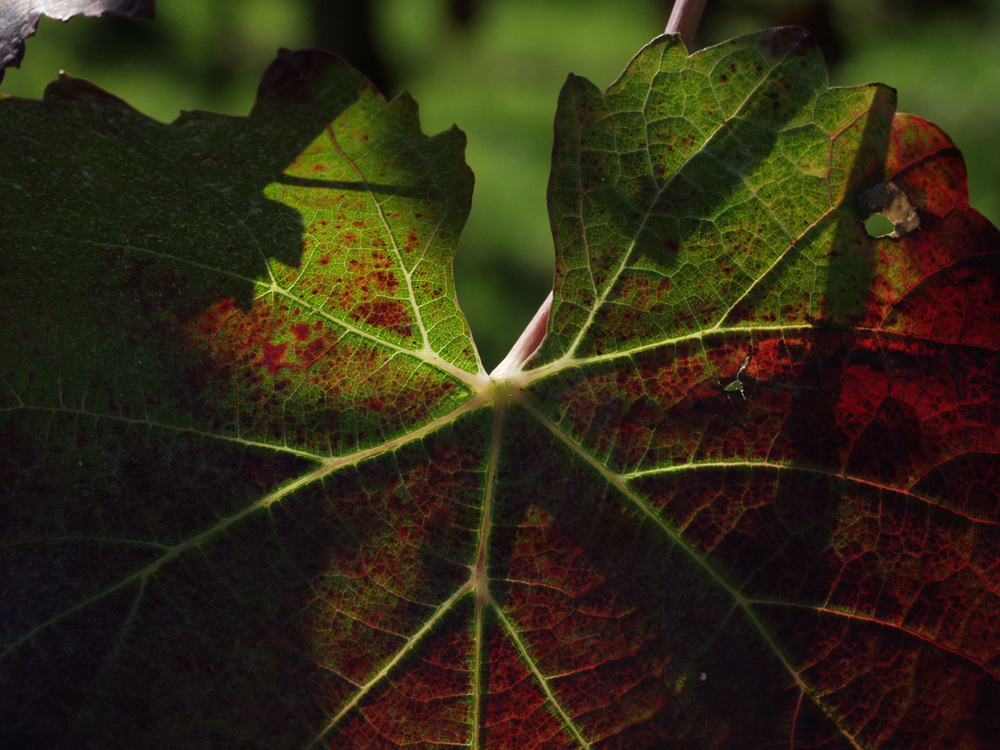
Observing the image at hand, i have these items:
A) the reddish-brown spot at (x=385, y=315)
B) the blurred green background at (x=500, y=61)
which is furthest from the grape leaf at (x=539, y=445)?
A: the blurred green background at (x=500, y=61)

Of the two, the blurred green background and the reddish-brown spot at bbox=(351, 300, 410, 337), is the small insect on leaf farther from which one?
the blurred green background

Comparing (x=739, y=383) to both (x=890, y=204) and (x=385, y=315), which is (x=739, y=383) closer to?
→ (x=890, y=204)

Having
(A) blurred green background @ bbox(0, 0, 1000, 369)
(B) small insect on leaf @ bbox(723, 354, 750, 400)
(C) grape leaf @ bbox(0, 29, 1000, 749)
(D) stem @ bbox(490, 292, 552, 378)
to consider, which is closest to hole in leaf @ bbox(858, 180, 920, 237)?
(C) grape leaf @ bbox(0, 29, 1000, 749)

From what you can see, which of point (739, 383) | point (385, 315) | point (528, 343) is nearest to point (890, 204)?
point (739, 383)

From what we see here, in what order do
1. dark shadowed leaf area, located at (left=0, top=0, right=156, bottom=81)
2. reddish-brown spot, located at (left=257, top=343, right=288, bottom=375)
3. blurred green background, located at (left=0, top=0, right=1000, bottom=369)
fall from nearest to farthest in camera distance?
1. dark shadowed leaf area, located at (left=0, top=0, right=156, bottom=81)
2. reddish-brown spot, located at (left=257, top=343, right=288, bottom=375)
3. blurred green background, located at (left=0, top=0, right=1000, bottom=369)

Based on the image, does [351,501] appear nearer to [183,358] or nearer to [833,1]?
[183,358]

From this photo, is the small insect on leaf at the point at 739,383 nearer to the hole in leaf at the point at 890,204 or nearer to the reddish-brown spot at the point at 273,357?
the hole in leaf at the point at 890,204

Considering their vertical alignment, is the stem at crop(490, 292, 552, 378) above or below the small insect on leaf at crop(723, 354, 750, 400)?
below

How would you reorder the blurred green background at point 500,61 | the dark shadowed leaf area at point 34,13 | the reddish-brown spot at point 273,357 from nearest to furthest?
the dark shadowed leaf area at point 34,13 < the reddish-brown spot at point 273,357 < the blurred green background at point 500,61
